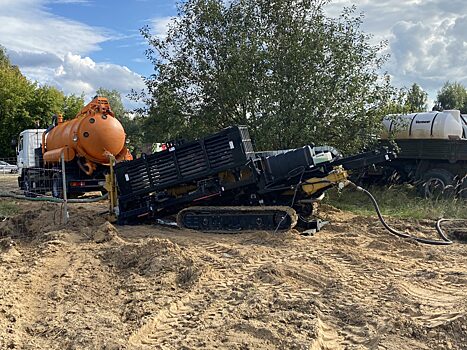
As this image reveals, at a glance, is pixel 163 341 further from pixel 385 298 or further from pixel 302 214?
pixel 302 214

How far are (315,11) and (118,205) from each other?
7.61 metres

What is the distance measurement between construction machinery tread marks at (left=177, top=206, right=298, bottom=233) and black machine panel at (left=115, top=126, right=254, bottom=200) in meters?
0.66

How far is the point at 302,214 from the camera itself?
405 inches

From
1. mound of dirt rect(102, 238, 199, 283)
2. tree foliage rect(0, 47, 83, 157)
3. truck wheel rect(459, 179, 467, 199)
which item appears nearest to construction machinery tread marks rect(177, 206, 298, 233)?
mound of dirt rect(102, 238, 199, 283)

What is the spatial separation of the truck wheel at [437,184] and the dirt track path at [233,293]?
6.49 m

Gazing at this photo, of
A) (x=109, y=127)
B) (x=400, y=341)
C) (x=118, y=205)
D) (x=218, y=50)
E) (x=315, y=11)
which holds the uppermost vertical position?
(x=315, y=11)

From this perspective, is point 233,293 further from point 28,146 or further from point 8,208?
point 28,146

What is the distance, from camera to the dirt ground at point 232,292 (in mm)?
4648

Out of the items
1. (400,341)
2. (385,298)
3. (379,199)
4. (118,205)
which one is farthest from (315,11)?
(400,341)

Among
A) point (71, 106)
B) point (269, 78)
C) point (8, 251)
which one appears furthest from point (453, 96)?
point (8, 251)

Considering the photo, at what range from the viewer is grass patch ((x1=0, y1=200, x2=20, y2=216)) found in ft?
43.2

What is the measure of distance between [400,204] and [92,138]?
9.17 meters

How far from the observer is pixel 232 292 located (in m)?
5.92

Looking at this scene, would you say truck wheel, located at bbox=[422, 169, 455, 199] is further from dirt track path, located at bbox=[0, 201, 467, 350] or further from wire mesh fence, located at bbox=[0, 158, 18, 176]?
wire mesh fence, located at bbox=[0, 158, 18, 176]
